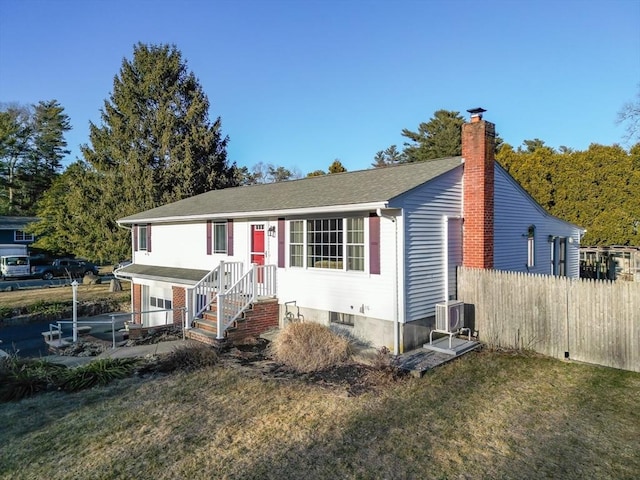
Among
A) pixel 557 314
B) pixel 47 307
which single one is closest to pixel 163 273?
pixel 47 307

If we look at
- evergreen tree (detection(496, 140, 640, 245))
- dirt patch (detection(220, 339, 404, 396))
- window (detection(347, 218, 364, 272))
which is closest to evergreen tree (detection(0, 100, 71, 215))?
dirt patch (detection(220, 339, 404, 396))

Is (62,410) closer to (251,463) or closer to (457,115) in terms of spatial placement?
(251,463)

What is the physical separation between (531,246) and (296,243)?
8.09 metres

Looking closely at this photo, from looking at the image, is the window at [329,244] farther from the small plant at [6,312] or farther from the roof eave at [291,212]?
the small plant at [6,312]

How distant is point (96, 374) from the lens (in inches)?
308

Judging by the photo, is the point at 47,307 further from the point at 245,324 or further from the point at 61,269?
the point at 61,269

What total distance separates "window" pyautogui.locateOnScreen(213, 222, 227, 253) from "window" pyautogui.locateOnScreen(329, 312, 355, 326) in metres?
5.20

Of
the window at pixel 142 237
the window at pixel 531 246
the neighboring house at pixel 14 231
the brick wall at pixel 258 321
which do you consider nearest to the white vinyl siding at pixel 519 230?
the window at pixel 531 246

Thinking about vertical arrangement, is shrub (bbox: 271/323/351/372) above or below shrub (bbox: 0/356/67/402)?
above

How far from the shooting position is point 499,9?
12.7 m

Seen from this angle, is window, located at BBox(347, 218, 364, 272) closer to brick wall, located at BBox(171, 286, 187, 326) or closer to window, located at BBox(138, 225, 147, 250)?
brick wall, located at BBox(171, 286, 187, 326)

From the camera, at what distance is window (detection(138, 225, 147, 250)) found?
18734 mm

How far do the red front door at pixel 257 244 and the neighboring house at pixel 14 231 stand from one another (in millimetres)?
34227

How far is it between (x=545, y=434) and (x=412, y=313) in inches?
163
